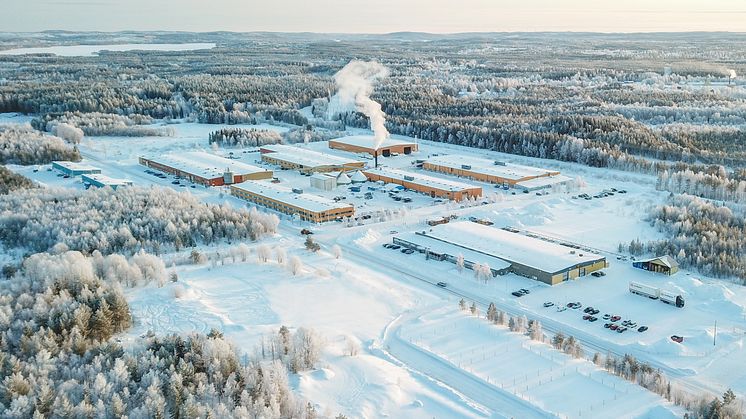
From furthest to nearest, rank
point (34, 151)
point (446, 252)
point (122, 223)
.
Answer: point (34, 151), point (122, 223), point (446, 252)

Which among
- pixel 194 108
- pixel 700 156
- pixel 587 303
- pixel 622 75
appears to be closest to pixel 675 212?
pixel 587 303

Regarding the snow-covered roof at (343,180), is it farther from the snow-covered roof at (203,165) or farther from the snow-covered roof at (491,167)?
the snow-covered roof at (491,167)

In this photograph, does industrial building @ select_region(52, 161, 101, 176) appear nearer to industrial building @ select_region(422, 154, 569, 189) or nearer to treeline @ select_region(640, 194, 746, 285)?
industrial building @ select_region(422, 154, 569, 189)

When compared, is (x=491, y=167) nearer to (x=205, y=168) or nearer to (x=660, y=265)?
(x=205, y=168)

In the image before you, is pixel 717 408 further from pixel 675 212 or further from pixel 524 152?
pixel 524 152

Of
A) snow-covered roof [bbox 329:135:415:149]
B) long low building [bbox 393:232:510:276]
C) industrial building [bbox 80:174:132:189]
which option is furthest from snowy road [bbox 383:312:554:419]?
snow-covered roof [bbox 329:135:415:149]

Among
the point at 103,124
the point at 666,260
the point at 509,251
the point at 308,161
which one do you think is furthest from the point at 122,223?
the point at 103,124

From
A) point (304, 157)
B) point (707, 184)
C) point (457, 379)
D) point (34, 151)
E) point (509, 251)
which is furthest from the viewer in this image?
point (34, 151)
